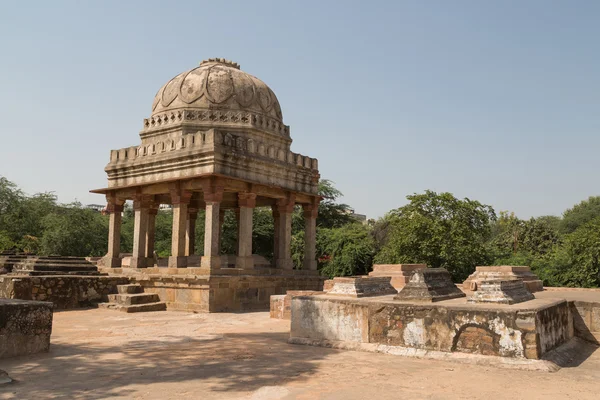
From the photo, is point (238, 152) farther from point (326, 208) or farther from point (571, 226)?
point (571, 226)

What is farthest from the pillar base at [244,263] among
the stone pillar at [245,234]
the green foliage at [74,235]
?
the green foliage at [74,235]

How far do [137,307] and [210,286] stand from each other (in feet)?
5.85

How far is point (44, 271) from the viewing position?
41.9 ft

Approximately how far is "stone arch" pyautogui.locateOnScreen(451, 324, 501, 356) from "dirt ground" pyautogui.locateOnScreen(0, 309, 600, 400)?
272mm

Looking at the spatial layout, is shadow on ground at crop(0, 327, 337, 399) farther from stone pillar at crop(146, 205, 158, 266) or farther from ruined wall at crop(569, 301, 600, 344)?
stone pillar at crop(146, 205, 158, 266)

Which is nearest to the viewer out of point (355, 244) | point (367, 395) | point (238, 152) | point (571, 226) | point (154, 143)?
point (367, 395)

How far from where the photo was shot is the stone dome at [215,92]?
49.9ft

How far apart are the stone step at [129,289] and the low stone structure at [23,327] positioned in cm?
675

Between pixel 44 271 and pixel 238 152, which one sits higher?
pixel 238 152

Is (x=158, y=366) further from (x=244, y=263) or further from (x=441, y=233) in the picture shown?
(x=441, y=233)

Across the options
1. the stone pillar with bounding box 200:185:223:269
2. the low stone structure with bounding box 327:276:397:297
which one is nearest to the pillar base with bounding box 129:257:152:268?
the stone pillar with bounding box 200:185:223:269

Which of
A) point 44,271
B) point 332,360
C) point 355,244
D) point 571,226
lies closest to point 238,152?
point 44,271

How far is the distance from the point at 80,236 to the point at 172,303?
16.8 m

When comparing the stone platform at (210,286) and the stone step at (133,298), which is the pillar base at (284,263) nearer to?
the stone platform at (210,286)
